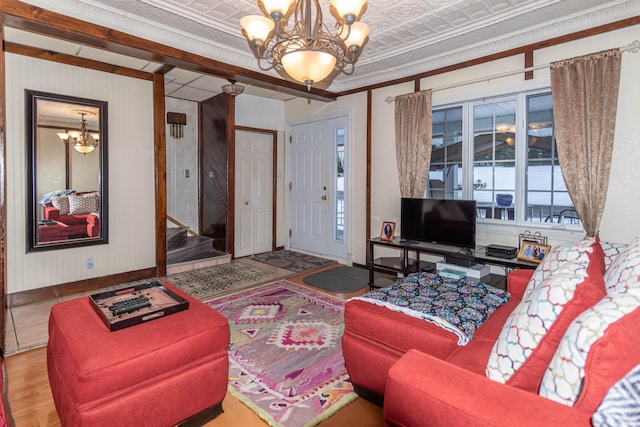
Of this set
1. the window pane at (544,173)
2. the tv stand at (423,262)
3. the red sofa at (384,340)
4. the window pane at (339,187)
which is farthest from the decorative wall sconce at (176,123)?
the window pane at (544,173)

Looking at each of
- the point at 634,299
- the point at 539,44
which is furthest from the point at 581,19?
the point at 634,299

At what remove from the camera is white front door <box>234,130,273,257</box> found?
18.7ft

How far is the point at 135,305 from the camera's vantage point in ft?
6.34

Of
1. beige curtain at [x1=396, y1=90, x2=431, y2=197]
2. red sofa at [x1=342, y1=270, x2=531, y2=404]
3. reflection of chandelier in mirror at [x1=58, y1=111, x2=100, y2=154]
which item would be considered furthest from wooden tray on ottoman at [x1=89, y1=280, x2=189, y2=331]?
beige curtain at [x1=396, y1=90, x2=431, y2=197]

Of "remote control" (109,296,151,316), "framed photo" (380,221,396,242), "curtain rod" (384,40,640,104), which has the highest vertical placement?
"curtain rod" (384,40,640,104)

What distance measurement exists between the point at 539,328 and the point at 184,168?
5.45 m

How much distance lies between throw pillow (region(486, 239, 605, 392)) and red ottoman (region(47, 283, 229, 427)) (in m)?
1.32

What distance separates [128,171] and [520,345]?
432cm

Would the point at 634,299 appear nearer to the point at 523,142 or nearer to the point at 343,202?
the point at 523,142

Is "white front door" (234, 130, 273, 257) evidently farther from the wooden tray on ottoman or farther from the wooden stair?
the wooden tray on ottoman

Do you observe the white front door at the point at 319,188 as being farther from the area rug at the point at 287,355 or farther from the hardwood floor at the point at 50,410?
the hardwood floor at the point at 50,410

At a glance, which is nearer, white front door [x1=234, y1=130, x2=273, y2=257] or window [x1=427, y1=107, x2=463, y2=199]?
window [x1=427, y1=107, x2=463, y2=199]

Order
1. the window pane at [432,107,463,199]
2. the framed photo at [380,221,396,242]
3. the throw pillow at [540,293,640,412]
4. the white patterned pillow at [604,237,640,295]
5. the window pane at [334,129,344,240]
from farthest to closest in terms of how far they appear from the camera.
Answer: the window pane at [334,129,344,240]
the framed photo at [380,221,396,242]
the window pane at [432,107,463,199]
the white patterned pillow at [604,237,640,295]
the throw pillow at [540,293,640,412]

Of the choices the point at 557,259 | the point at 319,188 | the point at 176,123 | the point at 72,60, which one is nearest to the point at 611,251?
the point at 557,259
